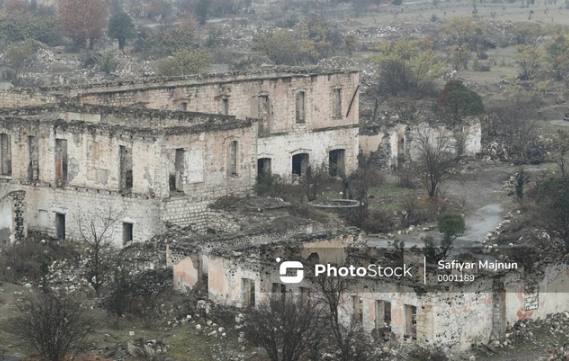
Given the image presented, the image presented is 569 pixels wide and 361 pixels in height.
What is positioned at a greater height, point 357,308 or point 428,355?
point 357,308

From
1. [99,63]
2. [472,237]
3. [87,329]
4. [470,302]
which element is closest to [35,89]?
[472,237]

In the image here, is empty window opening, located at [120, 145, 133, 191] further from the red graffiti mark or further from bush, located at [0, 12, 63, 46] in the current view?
bush, located at [0, 12, 63, 46]

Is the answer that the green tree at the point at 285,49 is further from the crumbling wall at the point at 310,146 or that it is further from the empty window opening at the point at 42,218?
the empty window opening at the point at 42,218

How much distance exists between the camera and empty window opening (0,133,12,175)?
1950 inches

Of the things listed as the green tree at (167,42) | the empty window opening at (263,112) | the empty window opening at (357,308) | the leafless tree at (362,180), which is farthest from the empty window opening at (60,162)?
the green tree at (167,42)

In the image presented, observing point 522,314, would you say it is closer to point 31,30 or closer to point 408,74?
point 408,74

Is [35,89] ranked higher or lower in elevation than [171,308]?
higher

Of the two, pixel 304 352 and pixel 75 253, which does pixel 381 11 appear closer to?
pixel 75 253

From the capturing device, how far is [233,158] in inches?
1918

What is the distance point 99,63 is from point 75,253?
39314mm

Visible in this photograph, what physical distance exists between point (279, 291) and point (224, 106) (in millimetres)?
19764

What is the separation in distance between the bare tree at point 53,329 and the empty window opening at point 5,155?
12044 millimetres

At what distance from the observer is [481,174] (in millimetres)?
59750

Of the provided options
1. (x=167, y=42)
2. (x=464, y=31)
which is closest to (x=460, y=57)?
(x=464, y=31)
